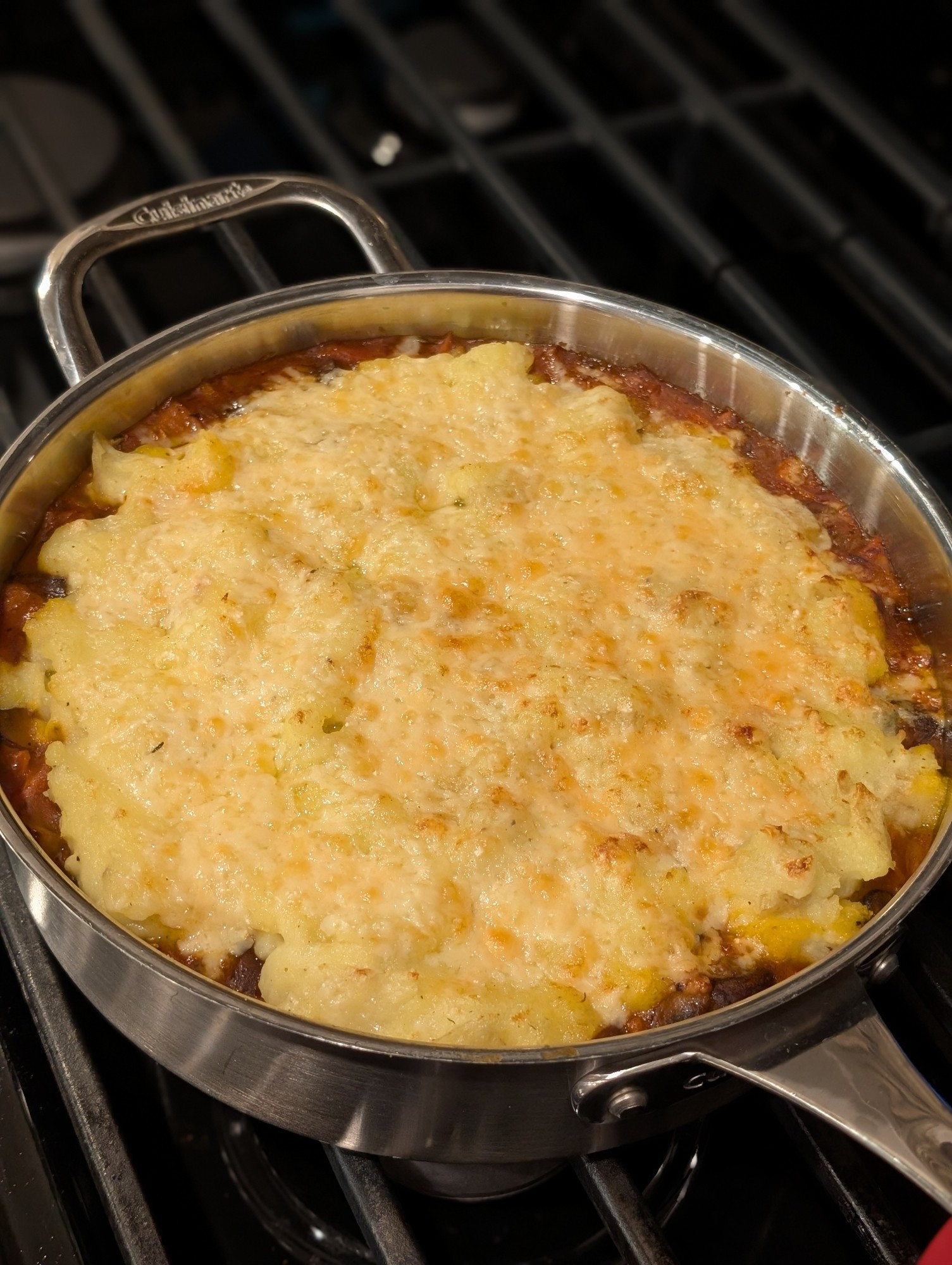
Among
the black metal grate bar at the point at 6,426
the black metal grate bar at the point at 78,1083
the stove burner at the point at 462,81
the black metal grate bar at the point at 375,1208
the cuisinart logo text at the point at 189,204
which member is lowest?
the black metal grate bar at the point at 375,1208

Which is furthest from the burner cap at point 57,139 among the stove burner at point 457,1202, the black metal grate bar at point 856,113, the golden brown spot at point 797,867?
the golden brown spot at point 797,867

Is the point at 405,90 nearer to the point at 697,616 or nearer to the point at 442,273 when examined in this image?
the point at 442,273

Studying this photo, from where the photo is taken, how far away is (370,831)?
1.62 m

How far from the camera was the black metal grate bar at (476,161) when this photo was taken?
2.77 m

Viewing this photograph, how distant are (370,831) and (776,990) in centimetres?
55

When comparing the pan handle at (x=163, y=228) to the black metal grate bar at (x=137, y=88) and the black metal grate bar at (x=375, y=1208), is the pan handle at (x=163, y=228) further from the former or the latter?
the black metal grate bar at (x=375, y=1208)

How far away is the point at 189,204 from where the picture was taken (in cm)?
221

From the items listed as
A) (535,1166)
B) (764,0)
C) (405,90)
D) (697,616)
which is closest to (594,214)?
(405,90)

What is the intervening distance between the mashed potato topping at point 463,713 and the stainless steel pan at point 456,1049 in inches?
3.7

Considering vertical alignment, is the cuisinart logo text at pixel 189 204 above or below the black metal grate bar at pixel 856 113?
above

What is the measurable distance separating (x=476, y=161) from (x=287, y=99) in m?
0.56

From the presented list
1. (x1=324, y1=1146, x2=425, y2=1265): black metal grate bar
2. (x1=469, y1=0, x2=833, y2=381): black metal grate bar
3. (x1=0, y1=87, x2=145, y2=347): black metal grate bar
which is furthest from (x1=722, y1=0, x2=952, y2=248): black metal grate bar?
(x1=324, y1=1146, x2=425, y2=1265): black metal grate bar

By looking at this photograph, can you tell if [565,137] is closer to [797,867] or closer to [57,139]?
[57,139]

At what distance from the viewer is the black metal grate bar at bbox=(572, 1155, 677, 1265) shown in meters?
1.49
